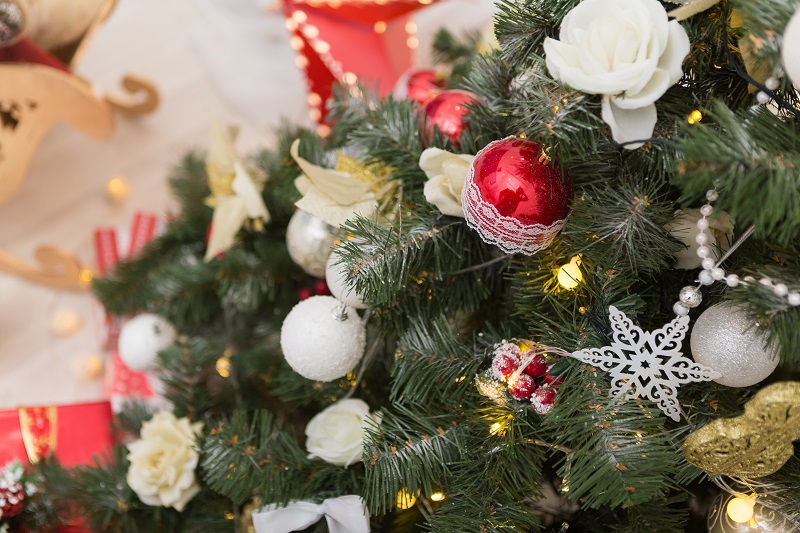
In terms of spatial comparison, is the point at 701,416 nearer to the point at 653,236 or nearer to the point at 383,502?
the point at 653,236

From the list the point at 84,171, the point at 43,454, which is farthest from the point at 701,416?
the point at 84,171

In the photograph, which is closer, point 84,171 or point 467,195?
point 467,195

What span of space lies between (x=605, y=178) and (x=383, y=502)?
1.03 feet

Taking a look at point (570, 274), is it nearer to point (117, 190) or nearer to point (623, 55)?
point (623, 55)

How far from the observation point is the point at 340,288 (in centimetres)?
57

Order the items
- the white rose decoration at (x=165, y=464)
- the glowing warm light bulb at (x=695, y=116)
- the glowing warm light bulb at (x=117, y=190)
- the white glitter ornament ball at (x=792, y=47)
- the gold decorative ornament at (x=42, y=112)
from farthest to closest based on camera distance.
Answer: the glowing warm light bulb at (x=117, y=190)
the gold decorative ornament at (x=42, y=112)
the white rose decoration at (x=165, y=464)
the glowing warm light bulb at (x=695, y=116)
the white glitter ornament ball at (x=792, y=47)

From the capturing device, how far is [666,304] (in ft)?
1.80

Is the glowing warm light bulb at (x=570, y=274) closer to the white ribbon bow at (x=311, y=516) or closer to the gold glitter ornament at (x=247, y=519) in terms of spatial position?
the white ribbon bow at (x=311, y=516)

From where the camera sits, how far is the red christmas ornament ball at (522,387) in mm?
516

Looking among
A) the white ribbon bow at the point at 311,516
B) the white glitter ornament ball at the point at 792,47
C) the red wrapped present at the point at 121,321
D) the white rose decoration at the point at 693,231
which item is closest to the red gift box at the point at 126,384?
the red wrapped present at the point at 121,321

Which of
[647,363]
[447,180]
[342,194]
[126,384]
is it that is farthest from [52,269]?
[647,363]

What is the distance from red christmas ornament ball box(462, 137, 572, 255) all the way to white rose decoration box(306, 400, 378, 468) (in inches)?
8.6

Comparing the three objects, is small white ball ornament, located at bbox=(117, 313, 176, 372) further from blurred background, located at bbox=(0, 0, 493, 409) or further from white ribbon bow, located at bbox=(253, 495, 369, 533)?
white ribbon bow, located at bbox=(253, 495, 369, 533)

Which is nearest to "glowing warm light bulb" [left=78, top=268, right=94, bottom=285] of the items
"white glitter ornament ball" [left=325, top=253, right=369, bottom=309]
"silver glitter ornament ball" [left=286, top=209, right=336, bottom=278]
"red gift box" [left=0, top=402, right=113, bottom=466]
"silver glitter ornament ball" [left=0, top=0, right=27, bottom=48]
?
"red gift box" [left=0, top=402, right=113, bottom=466]
